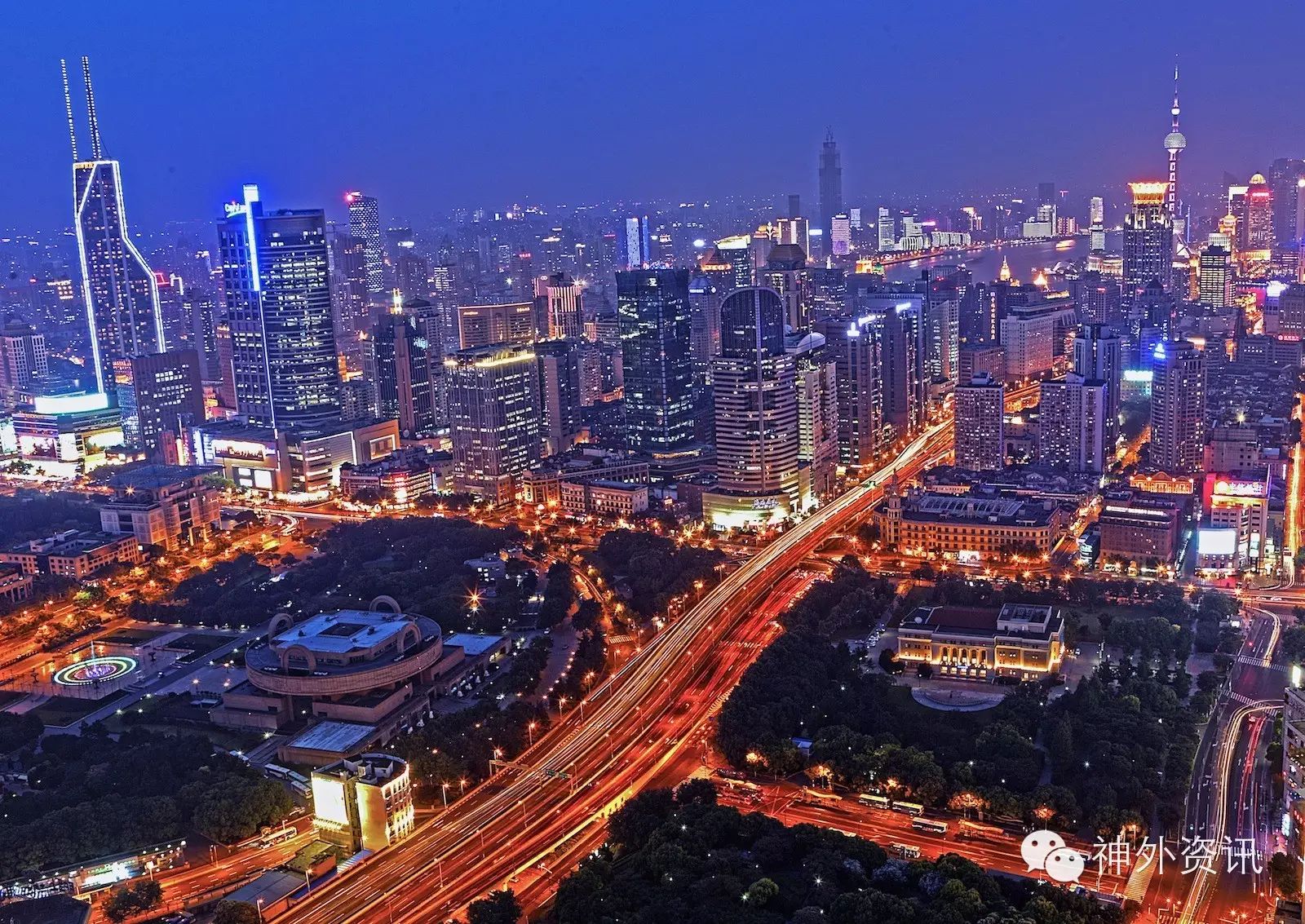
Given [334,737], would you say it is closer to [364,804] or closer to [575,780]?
[364,804]

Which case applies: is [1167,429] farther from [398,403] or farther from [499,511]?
[398,403]

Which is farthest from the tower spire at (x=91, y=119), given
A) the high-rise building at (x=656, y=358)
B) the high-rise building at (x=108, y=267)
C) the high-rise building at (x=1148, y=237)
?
the high-rise building at (x=1148, y=237)

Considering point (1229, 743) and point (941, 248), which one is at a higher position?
point (941, 248)

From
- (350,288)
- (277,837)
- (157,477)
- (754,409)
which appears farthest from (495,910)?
(350,288)

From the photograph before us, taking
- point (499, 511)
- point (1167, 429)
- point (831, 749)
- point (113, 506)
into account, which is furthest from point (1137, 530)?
point (113, 506)

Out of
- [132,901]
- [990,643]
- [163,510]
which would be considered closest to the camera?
[132,901]

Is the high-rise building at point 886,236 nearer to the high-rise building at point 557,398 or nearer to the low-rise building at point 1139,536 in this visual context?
the high-rise building at point 557,398
